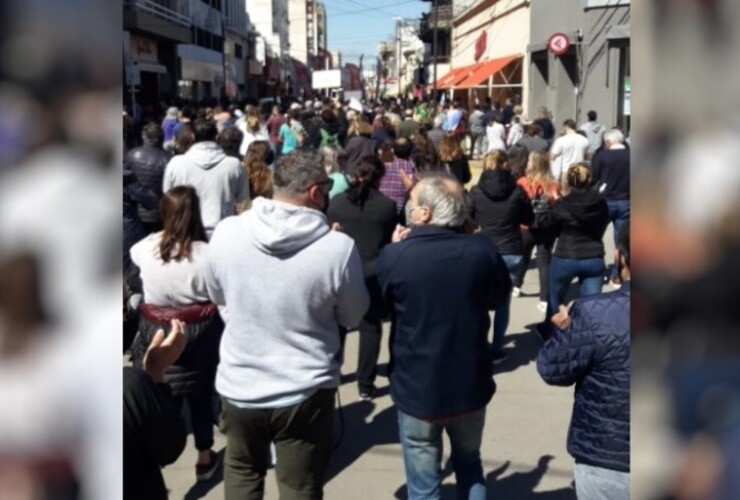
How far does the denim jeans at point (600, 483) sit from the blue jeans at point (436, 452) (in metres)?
0.68

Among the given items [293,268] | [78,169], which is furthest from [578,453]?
[78,169]

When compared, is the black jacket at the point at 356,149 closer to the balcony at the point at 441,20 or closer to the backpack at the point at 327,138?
the backpack at the point at 327,138

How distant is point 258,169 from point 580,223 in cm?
237

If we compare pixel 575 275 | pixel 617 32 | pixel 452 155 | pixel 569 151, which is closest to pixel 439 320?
pixel 575 275

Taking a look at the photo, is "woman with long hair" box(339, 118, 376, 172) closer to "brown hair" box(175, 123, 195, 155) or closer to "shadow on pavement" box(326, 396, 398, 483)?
"brown hair" box(175, 123, 195, 155)

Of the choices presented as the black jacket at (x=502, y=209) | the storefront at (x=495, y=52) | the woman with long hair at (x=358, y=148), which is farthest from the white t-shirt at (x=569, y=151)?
the storefront at (x=495, y=52)

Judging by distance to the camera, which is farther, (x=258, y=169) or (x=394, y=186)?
(x=394, y=186)

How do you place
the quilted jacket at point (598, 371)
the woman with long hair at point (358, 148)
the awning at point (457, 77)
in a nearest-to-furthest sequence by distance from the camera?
the quilted jacket at point (598, 371), the woman with long hair at point (358, 148), the awning at point (457, 77)

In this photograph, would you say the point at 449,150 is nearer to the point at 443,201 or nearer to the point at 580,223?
the point at 580,223

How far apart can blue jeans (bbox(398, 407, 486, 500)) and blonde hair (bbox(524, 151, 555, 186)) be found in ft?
11.9

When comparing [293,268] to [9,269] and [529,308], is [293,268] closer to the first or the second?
[9,269]

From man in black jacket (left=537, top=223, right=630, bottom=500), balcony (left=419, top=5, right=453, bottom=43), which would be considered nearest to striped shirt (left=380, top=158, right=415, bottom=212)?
man in black jacket (left=537, top=223, right=630, bottom=500)

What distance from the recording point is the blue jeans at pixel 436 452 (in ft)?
11.5

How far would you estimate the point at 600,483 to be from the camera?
2.81 m
